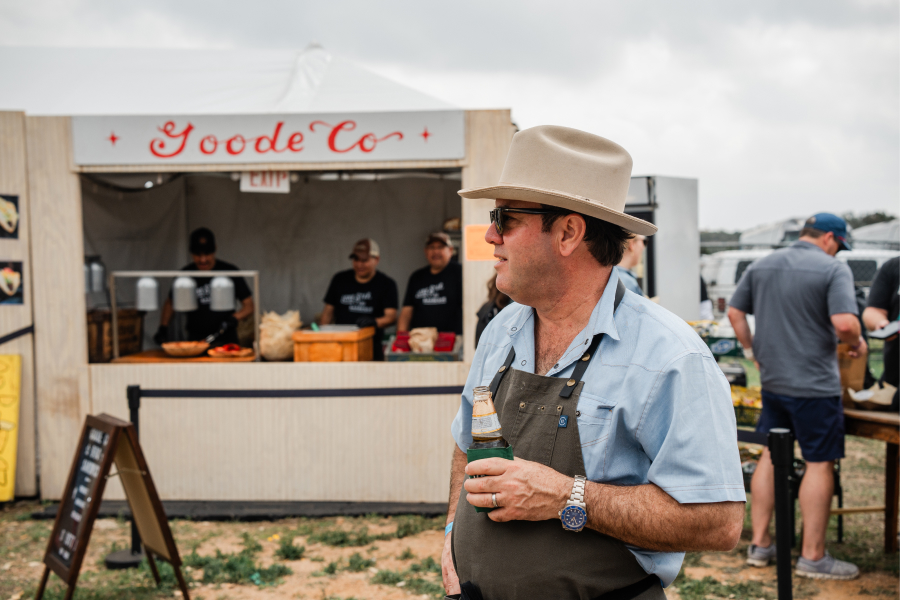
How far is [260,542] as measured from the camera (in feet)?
15.7

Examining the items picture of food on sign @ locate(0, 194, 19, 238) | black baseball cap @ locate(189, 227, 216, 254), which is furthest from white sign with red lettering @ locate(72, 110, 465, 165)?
black baseball cap @ locate(189, 227, 216, 254)

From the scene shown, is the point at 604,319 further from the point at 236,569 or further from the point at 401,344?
the point at 401,344

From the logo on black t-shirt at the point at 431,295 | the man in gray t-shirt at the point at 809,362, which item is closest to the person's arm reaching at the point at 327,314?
the logo on black t-shirt at the point at 431,295

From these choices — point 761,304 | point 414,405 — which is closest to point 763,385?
point 761,304

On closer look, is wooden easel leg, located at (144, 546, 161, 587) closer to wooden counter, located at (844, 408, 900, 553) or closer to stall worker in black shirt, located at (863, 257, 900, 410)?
wooden counter, located at (844, 408, 900, 553)

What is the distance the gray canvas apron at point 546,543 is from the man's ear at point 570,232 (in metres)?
0.16

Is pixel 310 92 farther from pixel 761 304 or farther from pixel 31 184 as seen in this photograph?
pixel 761 304

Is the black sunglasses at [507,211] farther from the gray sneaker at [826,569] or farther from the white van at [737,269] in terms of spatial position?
the white van at [737,269]

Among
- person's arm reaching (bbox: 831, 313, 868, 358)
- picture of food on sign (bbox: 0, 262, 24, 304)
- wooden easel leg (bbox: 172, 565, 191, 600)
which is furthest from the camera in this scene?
picture of food on sign (bbox: 0, 262, 24, 304)

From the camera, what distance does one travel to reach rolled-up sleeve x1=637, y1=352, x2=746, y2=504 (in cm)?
138

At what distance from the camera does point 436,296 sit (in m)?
6.22

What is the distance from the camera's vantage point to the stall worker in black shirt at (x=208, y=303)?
252 inches

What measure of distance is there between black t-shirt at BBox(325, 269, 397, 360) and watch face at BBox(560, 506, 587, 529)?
16.4 ft

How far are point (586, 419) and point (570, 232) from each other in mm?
450
